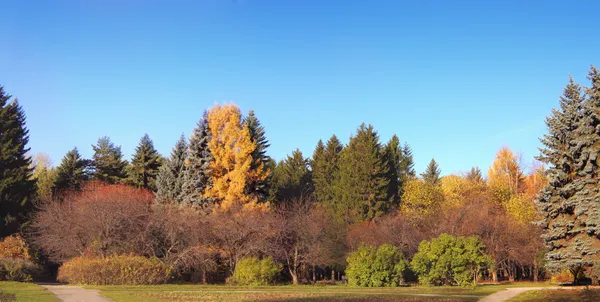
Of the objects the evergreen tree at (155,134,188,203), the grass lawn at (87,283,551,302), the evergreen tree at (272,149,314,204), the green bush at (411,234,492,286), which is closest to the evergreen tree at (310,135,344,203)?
the evergreen tree at (272,149,314,204)

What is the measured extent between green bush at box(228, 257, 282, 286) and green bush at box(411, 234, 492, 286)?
9.85 m

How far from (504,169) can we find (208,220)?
48.6m

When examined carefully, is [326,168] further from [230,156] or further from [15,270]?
[15,270]

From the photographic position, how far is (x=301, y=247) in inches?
1702

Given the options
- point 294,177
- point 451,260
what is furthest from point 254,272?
point 294,177

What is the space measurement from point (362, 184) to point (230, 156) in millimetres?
17414

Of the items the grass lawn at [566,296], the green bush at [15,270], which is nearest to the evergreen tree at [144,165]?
the green bush at [15,270]

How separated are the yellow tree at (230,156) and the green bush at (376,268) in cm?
1370

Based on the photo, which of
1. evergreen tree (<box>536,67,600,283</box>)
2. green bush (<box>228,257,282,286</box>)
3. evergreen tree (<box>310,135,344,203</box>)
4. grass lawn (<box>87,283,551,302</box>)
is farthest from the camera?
evergreen tree (<box>310,135,344,203</box>)

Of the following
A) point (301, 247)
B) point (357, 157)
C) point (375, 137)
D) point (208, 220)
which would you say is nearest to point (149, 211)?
point (208, 220)

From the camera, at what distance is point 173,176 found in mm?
49656

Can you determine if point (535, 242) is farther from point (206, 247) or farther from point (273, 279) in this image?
point (206, 247)

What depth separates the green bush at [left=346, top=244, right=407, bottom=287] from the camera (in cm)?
3247

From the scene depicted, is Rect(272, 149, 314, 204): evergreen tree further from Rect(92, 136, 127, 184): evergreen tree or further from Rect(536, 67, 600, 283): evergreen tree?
Rect(536, 67, 600, 283): evergreen tree
